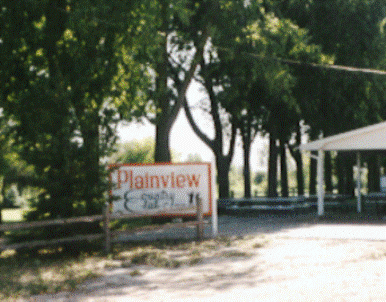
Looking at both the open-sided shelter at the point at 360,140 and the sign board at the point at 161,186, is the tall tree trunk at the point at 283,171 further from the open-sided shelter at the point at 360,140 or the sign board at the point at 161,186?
the sign board at the point at 161,186

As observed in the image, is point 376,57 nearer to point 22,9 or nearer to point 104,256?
point 22,9

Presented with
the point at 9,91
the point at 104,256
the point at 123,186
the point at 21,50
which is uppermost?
the point at 21,50

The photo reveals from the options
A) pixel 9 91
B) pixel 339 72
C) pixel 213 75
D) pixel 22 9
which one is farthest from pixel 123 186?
pixel 339 72

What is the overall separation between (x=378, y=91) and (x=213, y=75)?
8514 millimetres

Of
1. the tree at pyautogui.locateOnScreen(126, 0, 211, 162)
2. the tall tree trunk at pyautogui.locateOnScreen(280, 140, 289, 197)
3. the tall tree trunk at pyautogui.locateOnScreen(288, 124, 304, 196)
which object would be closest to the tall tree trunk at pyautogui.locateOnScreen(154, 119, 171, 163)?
the tree at pyautogui.locateOnScreen(126, 0, 211, 162)

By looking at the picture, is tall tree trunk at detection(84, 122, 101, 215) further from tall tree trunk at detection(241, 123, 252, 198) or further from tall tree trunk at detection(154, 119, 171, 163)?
tall tree trunk at detection(241, 123, 252, 198)

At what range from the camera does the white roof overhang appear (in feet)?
70.1

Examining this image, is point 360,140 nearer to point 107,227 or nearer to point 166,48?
point 166,48

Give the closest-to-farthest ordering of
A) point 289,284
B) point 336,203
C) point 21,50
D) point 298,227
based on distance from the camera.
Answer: point 289,284 < point 21,50 < point 298,227 < point 336,203

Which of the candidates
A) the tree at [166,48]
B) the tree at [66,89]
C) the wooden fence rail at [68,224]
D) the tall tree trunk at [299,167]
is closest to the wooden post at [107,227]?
the wooden fence rail at [68,224]

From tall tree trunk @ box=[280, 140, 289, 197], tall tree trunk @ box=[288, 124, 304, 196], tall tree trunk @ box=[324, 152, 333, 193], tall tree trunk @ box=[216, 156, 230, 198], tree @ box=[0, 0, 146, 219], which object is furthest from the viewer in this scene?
tall tree trunk @ box=[324, 152, 333, 193]

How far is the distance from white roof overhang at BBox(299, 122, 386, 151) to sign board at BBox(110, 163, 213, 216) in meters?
6.76

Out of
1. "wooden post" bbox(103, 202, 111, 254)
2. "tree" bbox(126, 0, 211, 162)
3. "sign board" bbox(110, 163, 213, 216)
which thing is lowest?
"wooden post" bbox(103, 202, 111, 254)

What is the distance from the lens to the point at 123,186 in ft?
57.7
